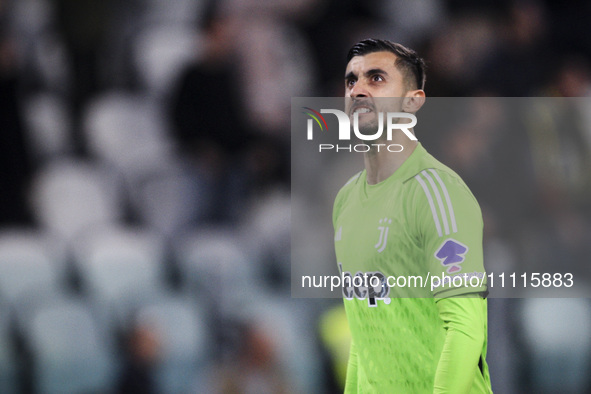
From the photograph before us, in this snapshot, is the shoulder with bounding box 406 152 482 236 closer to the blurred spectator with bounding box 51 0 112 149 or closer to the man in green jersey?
the man in green jersey

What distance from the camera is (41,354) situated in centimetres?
240

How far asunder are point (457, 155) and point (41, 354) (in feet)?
5.61

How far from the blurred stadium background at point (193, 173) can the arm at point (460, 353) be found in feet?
1.99

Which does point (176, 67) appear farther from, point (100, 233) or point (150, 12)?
point (100, 233)

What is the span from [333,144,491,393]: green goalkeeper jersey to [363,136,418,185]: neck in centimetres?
3

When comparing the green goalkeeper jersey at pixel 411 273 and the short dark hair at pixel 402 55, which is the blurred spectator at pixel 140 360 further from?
the short dark hair at pixel 402 55

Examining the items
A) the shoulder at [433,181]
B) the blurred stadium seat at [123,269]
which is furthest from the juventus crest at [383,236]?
the blurred stadium seat at [123,269]

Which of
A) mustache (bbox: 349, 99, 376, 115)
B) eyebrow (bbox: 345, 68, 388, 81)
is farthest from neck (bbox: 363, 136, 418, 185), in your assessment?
eyebrow (bbox: 345, 68, 388, 81)

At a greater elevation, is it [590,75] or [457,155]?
[590,75]

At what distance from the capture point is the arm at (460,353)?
5.65ft

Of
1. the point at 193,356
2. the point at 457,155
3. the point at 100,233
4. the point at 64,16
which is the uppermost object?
the point at 64,16

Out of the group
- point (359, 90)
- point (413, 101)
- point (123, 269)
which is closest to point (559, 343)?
point (413, 101)

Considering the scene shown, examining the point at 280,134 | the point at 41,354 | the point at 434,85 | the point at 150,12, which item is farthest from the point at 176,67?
the point at 41,354

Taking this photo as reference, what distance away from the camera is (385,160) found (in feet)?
6.77
